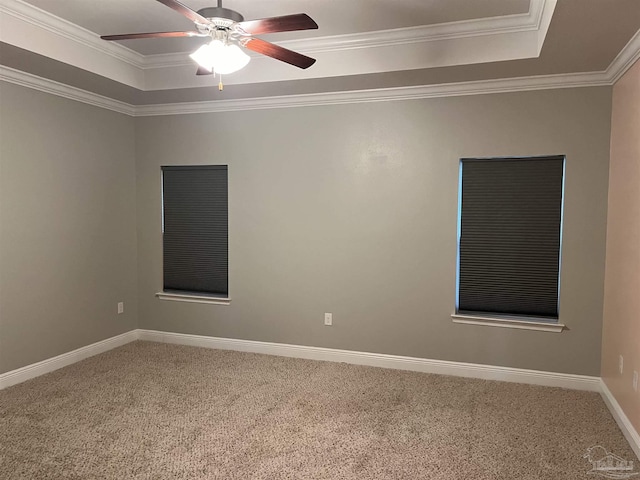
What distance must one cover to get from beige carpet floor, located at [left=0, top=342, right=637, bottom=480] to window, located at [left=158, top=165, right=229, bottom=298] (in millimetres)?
979

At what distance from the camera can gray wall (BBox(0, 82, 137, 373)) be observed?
371 cm

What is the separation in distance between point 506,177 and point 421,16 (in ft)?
4.98

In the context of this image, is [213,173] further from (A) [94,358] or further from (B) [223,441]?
(B) [223,441]

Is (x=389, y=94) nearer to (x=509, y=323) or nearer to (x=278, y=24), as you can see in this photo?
(x=278, y=24)

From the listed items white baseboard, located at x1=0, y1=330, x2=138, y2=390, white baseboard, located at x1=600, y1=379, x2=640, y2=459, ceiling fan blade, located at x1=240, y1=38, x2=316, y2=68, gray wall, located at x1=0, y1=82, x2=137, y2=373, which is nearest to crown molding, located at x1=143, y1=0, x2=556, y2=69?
ceiling fan blade, located at x1=240, y1=38, x2=316, y2=68

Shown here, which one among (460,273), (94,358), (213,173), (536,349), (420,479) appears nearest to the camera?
(420,479)

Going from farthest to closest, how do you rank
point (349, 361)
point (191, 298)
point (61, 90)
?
point (191, 298) < point (349, 361) < point (61, 90)

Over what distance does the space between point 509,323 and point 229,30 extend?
3.13 meters

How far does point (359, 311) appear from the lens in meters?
4.34

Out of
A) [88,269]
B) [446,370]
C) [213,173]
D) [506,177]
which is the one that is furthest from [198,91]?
[446,370]

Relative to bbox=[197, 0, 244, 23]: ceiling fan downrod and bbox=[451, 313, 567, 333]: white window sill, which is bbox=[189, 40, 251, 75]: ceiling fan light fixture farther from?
bbox=[451, 313, 567, 333]: white window sill

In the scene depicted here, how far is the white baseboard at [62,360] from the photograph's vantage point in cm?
375

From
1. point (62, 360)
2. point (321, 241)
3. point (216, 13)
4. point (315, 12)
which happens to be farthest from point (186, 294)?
point (216, 13)

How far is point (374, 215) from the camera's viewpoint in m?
4.22
